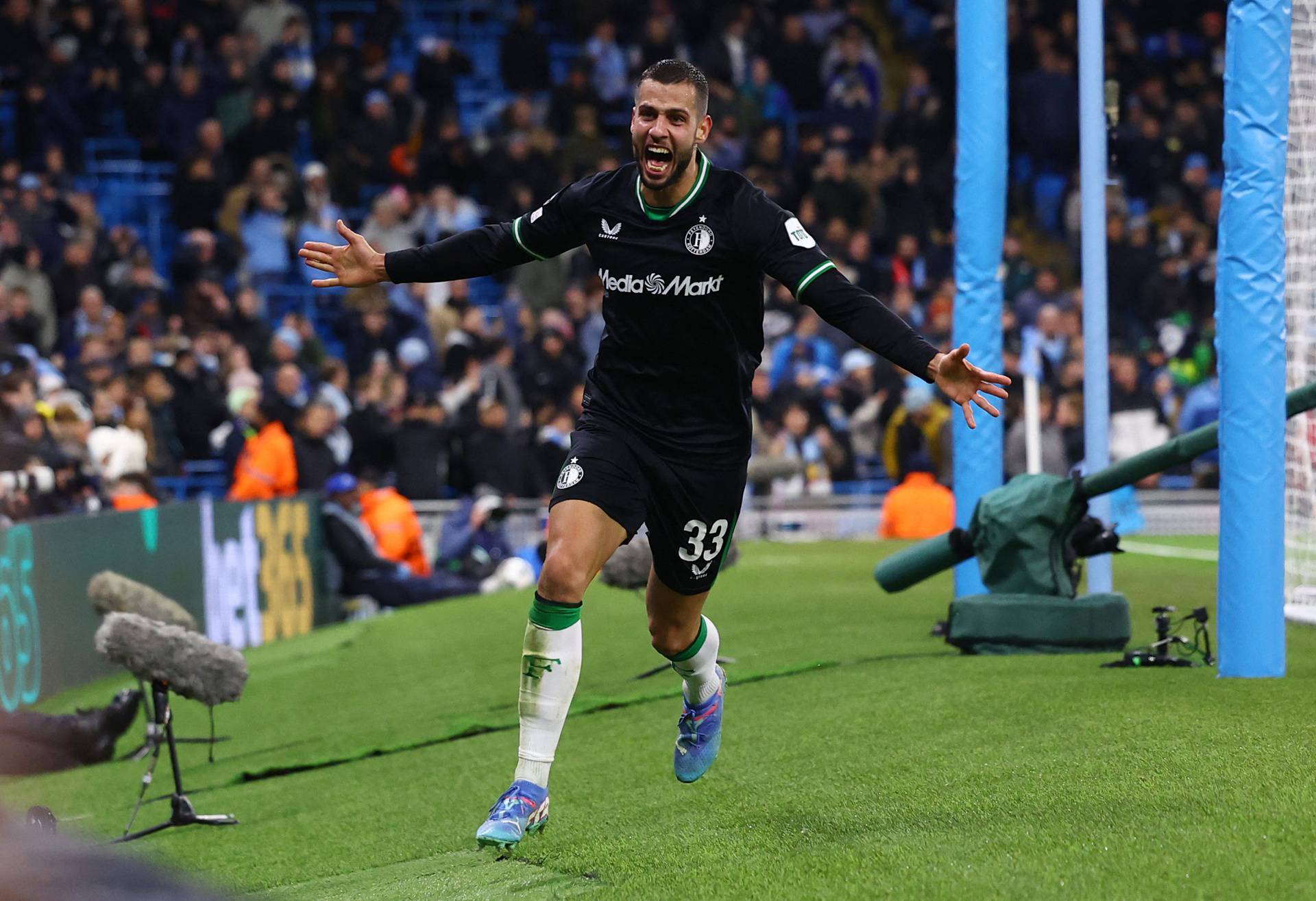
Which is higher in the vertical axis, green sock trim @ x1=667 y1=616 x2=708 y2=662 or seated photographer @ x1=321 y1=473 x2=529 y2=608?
green sock trim @ x1=667 y1=616 x2=708 y2=662

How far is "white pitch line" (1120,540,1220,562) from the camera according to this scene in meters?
15.5

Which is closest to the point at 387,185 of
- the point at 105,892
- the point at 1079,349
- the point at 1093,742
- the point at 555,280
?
the point at 555,280

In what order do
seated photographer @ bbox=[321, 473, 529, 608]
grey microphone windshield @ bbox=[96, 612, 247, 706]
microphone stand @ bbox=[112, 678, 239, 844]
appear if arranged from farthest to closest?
seated photographer @ bbox=[321, 473, 529, 608] < grey microphone windshield @ bbox=[96, 612, 247, 706] < microphone stand @ bbox=[112, 678, 239, 844]

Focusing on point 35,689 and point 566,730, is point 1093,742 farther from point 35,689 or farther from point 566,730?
point 35,689

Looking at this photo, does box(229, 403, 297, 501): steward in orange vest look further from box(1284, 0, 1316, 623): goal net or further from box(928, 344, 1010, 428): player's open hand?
box(928, 344, 1010, 428): player's open hand

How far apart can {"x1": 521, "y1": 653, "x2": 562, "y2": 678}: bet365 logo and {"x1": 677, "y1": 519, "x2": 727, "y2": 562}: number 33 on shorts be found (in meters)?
0.63

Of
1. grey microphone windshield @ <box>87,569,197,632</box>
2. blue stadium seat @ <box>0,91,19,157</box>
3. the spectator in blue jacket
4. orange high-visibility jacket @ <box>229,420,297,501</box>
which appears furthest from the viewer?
blue stadium seat @ <box>0,91,19,157</box>

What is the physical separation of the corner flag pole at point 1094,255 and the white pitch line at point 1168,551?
4911 mm

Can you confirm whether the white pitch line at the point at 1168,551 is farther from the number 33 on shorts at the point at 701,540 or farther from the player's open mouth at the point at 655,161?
the player's open mouth at the point at 655,161

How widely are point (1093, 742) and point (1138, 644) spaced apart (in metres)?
3.43

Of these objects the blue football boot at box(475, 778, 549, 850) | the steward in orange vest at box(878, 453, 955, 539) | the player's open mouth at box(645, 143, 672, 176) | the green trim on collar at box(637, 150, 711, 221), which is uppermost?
the player's open mouth at box(645, 143, 672, 176)

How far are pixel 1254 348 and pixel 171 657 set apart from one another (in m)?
5.00

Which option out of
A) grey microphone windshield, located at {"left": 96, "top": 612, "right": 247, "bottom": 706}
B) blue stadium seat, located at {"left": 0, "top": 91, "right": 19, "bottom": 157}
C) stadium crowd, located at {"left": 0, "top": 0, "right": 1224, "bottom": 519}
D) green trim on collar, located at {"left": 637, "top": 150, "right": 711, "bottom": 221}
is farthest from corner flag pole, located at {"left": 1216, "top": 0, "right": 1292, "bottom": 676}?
blue stadium seat, located at {"left": 0, "top": 91, "right": 19, "bottom": 157}

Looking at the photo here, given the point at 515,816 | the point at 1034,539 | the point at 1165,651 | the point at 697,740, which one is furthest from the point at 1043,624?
the point at 515,816
